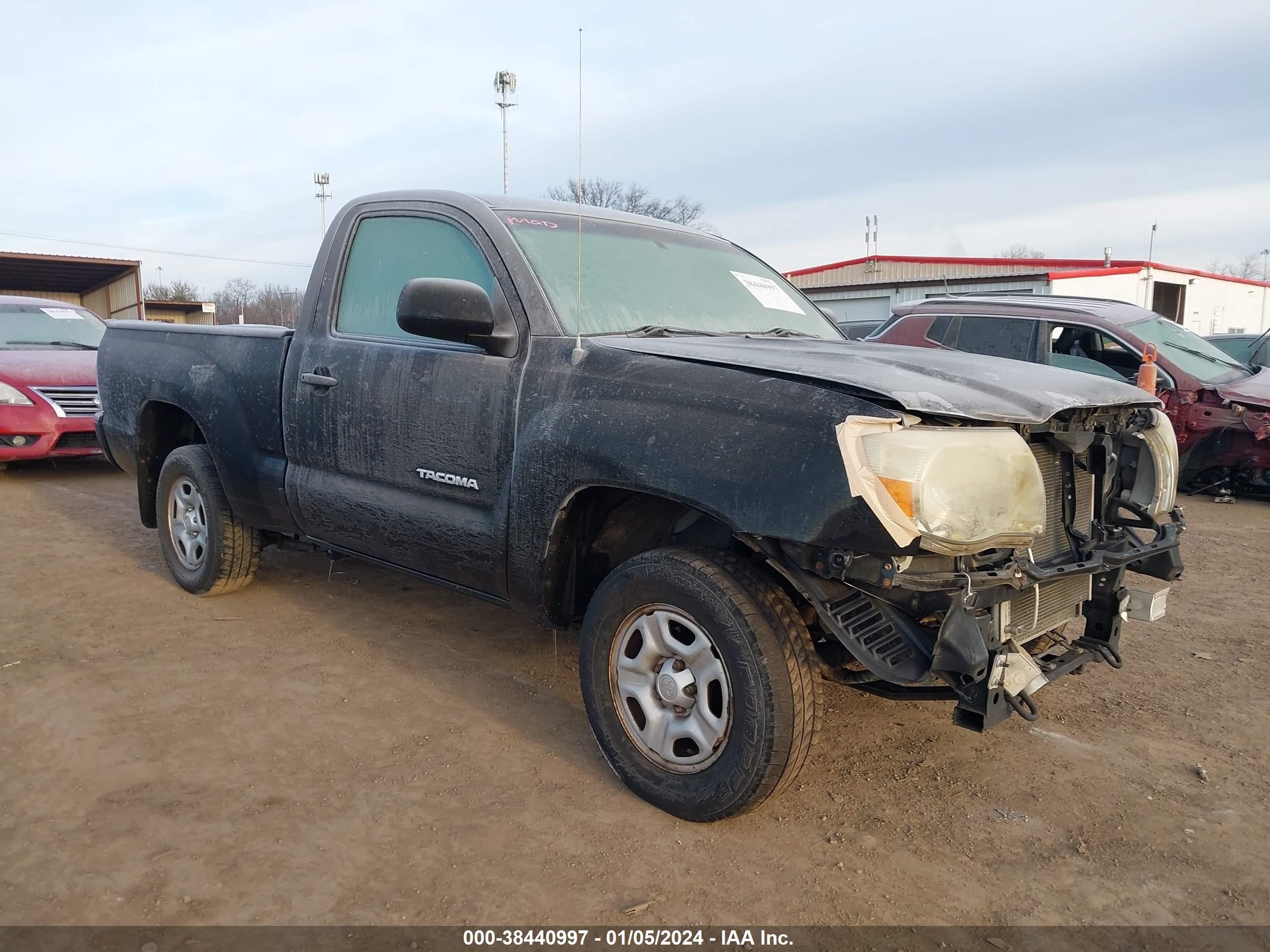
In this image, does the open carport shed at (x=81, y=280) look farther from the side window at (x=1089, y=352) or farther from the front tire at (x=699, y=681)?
the front tire at (x=699, y=681)

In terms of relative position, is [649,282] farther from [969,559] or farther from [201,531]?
[201,531]

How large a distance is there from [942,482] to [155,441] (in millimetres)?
4431

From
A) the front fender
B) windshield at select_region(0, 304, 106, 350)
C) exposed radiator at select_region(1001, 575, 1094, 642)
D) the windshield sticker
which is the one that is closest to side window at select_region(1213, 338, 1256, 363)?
the windshield sticker

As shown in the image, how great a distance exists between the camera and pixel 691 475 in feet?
8.85

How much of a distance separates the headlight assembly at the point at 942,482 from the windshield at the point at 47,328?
9.32 metres

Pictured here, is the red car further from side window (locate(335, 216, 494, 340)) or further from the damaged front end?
the damaged front end

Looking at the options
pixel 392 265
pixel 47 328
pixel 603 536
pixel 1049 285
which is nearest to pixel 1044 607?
pixel 603 536

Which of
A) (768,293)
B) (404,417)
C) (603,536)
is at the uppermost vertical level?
(768,293)

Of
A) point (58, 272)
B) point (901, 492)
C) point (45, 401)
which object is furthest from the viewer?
point (58, 272)

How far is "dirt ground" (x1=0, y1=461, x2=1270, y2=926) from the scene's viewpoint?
8.21 feet

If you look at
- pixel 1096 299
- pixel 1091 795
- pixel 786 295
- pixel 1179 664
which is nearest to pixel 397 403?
pixel 786 295

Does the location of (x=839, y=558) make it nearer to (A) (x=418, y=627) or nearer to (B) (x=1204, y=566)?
(A) (x=418, y=627)

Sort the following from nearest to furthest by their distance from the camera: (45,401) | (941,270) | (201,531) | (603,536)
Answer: (603,536) → (201,531) → (45,401) → (941,270)

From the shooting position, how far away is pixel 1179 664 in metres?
4.25
